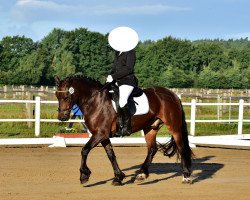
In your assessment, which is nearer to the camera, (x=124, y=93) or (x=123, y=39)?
(x=124, y=93)

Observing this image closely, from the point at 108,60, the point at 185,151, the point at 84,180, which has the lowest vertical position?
the point at 84,180

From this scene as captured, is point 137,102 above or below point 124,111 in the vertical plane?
above

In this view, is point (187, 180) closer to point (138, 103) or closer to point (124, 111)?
point (138, 103)

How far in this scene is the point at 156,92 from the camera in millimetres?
10352

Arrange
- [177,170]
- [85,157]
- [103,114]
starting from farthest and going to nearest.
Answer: [177,170]
[103,114]
[85,157]

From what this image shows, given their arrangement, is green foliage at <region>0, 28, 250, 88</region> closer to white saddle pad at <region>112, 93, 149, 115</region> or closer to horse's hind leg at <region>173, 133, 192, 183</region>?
horse's hind leg at <region>173, 133, 192, 183</region>

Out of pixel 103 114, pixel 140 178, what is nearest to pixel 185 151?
pixel 140 178

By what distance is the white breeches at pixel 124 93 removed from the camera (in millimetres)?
9352

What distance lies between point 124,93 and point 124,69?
419 mm

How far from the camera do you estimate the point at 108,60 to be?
11325 centimetres

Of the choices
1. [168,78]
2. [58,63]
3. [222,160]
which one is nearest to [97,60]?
[58,63]

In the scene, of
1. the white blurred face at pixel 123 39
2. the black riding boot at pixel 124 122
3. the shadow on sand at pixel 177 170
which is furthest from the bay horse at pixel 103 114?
the white blurred face at pixel 123 39

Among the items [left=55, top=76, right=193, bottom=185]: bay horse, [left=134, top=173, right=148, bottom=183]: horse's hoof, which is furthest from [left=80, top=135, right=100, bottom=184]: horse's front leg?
[left=134, top=173, right=148, bottom=183]: horse's hoof

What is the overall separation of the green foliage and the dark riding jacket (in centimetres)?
6869
